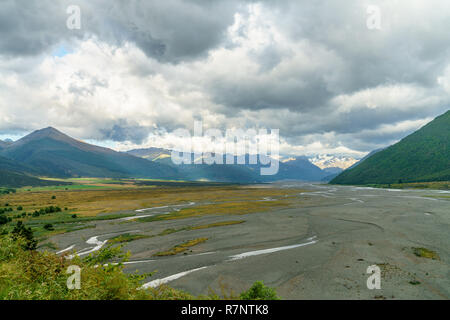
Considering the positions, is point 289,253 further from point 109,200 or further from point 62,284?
point 109,200

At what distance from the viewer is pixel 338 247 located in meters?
25.5

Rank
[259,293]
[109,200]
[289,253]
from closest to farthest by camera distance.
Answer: [259,293] < [289,253] < [109,200]

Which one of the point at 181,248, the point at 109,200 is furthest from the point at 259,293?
the point at 109,200

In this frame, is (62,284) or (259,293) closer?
(62,284)

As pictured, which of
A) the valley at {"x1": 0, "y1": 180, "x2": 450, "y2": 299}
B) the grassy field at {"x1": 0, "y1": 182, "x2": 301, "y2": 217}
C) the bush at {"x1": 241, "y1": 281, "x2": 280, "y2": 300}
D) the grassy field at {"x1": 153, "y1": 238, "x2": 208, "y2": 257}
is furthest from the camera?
the grassy field at {"x1": 0, "y1": 182, "x2": 301, "y2": 217}

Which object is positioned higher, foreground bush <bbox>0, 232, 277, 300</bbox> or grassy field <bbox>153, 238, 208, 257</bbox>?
foreground bush <bbox>0, 232, 277, 300</bbox>

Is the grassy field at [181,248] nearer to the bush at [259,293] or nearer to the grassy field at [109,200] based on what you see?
the bush at [259,293]

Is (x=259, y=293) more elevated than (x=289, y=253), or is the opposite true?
(x=259, y=293)

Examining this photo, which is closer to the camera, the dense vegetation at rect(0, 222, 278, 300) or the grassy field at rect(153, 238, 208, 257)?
the dense vegetation at rect(0, 222, 278, 300)

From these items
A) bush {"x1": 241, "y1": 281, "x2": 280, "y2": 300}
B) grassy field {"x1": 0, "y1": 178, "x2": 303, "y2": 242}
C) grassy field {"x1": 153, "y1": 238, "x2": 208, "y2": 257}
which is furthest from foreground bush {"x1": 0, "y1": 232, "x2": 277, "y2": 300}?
grassy field {"x1": 153, "y1": 238, "x2": 208, "y2": 257}

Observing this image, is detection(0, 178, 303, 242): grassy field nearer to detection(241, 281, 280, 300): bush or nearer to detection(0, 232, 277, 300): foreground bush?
detection(0, 232, 277, 300): foreground bush
